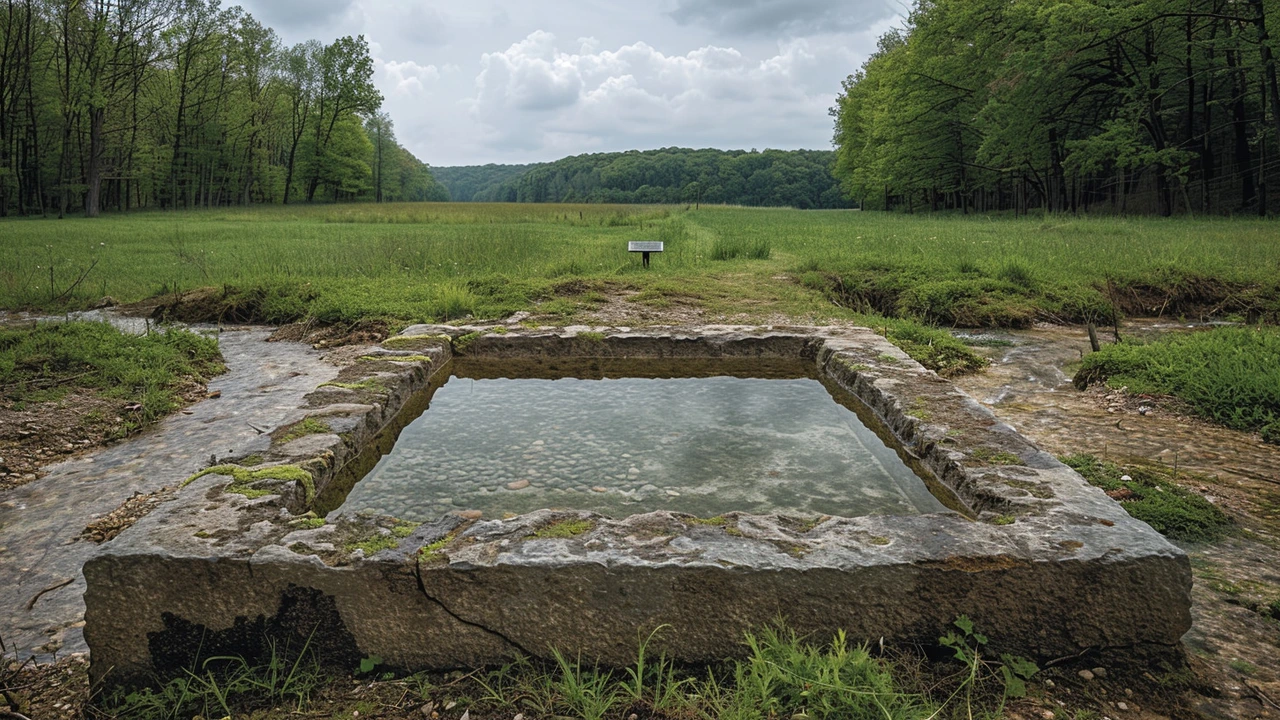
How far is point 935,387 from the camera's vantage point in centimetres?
396

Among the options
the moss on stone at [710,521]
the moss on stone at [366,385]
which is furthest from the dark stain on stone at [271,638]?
the moss on stone at [366,385]

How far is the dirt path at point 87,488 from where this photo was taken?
2.38 m

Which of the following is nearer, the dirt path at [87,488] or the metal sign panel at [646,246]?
the dirt path at [87,488]

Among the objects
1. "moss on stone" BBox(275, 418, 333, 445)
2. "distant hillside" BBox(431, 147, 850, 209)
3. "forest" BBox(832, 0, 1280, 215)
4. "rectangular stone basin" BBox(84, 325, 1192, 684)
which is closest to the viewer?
"rectangular stone basin" BBox(84, 325, 1192, 684)

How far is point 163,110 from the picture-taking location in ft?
119

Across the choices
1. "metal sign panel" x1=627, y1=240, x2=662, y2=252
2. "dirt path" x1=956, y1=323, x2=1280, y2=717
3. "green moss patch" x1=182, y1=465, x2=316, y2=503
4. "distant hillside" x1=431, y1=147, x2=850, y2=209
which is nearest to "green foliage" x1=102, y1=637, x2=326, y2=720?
"green moss patch" x1=182, y1=465, x2=316, y2=503

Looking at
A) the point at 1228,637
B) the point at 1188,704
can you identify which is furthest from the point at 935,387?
the point at 1188,704

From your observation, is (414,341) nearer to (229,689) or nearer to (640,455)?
(640,455)

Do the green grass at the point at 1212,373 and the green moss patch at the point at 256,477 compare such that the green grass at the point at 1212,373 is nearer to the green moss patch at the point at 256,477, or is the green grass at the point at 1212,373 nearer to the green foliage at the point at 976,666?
the green foliage at the point at 976,666

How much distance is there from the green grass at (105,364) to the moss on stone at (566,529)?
3.39 meters

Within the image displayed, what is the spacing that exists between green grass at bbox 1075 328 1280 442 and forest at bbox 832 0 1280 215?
434 inches

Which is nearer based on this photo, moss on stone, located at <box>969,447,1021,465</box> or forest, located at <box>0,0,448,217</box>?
moss on stone, located at <box>969,447,1021,465</box>

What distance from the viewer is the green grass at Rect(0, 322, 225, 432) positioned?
4.70 meters

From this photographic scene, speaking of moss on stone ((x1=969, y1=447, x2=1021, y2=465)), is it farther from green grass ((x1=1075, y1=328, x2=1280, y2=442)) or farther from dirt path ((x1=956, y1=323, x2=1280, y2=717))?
green grass ((x1=1075, y1=328, x2=1280, y2=442))
